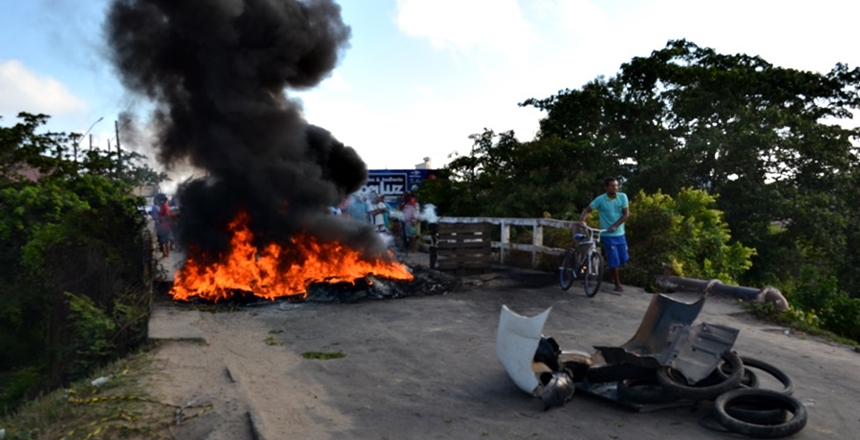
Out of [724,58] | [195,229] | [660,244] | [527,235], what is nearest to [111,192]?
[195,229]

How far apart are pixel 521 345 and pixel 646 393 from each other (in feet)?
3.45

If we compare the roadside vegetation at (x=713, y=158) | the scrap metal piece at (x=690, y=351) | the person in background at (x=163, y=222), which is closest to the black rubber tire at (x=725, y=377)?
the scrap metal piece at (x=690, y=351)

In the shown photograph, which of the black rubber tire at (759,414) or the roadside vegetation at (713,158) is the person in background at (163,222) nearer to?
the roadside vegetation at (713,158)

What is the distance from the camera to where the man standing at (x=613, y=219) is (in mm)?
10922

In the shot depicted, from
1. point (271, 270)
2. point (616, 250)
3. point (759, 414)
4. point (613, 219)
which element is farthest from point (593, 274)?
point (759, 414)

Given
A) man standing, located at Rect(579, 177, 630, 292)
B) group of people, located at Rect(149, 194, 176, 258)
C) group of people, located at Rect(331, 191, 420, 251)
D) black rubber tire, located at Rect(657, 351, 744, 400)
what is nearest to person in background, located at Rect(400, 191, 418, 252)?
group of people, located at Rect(331, 191, 420, 251)

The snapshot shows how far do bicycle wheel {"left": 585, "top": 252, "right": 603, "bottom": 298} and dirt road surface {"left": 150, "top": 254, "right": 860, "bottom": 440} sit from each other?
0.15 meters

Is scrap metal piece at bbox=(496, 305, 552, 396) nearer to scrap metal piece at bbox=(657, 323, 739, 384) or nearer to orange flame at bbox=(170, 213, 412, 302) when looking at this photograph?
scrap metal piece at bbox=(657, 323, 739, 384)

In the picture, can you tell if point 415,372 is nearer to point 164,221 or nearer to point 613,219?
point 613,219

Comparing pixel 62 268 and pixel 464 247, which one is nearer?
pixel 62 268

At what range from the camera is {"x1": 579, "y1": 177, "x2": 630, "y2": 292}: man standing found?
10.9 m

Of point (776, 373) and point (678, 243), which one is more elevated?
point (678, 243)

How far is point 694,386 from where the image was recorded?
17.4 ft

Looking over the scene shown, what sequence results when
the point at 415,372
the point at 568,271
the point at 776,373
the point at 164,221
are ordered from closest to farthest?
the point at 776,373 → the point at 415,372 → the point at 568,271 → the point at 164,221
